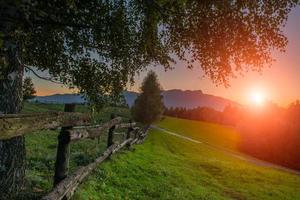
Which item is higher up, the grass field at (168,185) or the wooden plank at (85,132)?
the wooden plank at (85,132)

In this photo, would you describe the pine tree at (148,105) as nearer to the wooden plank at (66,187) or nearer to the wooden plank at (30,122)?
the wooden plank at (66,187)

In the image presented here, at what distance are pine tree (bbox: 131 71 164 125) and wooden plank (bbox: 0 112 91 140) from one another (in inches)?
3279

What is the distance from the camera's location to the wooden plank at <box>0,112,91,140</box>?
19.1 feet

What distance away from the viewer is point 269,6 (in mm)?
12422

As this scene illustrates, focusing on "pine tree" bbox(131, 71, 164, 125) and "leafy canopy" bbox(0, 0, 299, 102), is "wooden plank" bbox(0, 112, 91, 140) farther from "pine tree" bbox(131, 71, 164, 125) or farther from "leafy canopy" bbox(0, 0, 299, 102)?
"pine tree" bbox(131, 71, 164, 125)

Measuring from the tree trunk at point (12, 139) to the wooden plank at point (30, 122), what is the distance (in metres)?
1.62

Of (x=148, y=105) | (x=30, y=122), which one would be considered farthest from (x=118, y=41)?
(x=148, y=105)

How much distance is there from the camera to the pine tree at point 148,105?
94.0m

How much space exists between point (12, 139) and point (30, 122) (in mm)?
3906

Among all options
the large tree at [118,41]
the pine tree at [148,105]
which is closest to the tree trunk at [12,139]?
the large tree at [118,41]

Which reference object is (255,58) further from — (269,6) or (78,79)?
(78,79)

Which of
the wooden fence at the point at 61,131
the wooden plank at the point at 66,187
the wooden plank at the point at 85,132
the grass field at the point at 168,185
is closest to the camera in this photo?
the wooden fence at the point at 61,131

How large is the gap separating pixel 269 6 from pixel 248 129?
224ft

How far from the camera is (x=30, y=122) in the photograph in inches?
273
